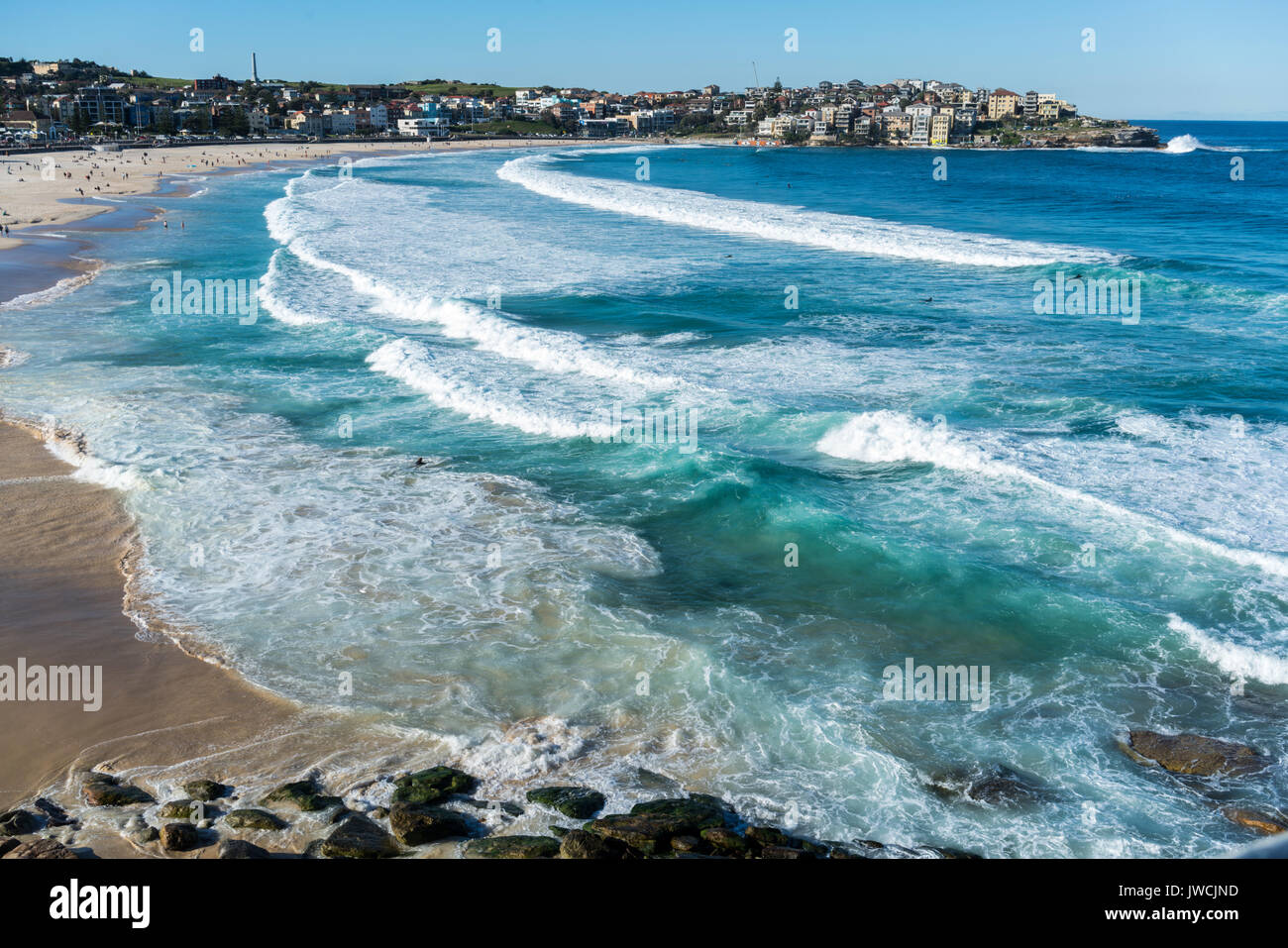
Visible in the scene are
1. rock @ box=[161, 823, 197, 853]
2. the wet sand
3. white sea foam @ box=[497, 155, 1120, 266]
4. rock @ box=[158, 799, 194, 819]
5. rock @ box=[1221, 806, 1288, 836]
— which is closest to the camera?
rock @ box=[161, 823, 197, 853]

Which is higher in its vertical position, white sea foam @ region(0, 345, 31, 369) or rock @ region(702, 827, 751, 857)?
white sea foam @ region(0, 345, 31, 369)

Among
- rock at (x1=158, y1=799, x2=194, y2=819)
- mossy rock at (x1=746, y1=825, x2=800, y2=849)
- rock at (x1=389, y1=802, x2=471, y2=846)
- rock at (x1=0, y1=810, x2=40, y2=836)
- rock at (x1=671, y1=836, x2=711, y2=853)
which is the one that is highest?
rock at (x1=0, y1=810, x2=40, y2=836)

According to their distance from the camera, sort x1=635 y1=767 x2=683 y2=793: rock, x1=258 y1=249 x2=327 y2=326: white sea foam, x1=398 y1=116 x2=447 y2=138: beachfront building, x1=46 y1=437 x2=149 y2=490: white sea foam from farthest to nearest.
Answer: x1=398 y1=116 x2=447 y2=138: beachfront building → x1=258 y1=249 x2=327 y2=326: white sea foam → x1=46 y1=437 x2=149 y2=490: white sea foam → x1=635 y1=767 x2=683 y2=793: rock

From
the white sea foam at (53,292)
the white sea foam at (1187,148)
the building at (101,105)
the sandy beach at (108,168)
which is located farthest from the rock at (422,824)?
the building at (101,105)

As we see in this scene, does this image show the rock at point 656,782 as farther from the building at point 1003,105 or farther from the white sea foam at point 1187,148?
the building at point 1003,105

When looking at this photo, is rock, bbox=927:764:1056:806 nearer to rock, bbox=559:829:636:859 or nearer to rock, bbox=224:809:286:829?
rock, bbox=559:829:636:859

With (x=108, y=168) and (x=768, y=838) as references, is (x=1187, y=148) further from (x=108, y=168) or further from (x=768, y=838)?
(x=768, y=838)

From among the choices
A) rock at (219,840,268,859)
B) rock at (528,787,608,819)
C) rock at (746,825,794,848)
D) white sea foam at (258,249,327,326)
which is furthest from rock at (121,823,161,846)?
white sea foam at (258,249,327,326)

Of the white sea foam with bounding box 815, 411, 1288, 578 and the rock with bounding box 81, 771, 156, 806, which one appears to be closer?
the rock with bounding box 81, 771, 156, 806
